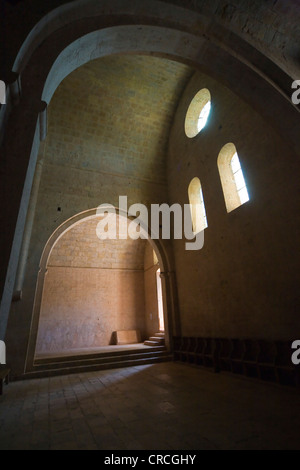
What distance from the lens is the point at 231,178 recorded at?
6836mm

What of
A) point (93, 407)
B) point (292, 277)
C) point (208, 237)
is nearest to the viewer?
point (93, 407)

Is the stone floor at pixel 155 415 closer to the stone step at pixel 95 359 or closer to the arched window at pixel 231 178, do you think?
the stone step at pixel 95 359

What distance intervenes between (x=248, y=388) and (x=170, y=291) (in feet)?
16.6

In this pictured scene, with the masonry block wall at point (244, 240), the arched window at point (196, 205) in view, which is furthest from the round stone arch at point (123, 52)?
the arched window at point (196, 205)

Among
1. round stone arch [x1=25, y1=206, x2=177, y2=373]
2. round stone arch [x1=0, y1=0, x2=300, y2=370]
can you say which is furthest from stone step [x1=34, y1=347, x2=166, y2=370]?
round stone arch [x1=0, y1=0, x2=300, y2=370]

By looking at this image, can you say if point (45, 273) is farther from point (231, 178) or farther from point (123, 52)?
point (231, 178)

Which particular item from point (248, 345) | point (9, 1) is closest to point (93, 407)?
point (248, 345)

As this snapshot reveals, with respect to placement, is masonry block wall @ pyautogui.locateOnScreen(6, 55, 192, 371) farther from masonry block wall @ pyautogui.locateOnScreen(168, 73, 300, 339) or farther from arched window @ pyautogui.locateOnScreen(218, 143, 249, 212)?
arched window @ pyautogui.locateOnScreen(218, 143, 249, 212)

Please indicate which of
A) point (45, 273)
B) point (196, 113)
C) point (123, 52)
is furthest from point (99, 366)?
point (196, 113)

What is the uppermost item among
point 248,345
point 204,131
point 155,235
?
point 204,131

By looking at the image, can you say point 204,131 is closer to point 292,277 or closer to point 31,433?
point 292,277

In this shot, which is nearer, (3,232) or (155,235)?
(3,232)

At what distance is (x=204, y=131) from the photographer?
7.86 metres

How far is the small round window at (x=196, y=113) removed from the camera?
8.71m
